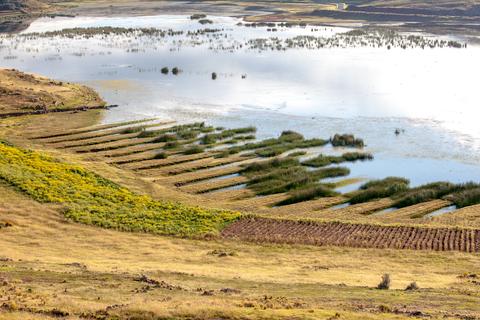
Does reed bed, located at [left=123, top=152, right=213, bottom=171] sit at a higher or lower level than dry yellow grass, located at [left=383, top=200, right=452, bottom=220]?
higher

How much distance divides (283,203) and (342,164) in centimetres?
939

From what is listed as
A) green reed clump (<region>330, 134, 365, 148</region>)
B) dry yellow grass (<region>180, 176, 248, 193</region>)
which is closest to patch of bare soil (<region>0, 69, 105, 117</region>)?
green reed clump (<region>330, 134, 365, 148</region>)

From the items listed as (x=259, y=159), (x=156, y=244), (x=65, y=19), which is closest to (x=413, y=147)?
(x=259, y=159)

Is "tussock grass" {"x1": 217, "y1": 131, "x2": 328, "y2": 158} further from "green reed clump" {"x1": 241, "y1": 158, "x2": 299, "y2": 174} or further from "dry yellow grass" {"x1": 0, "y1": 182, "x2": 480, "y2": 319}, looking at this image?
"dry yellow grass" {"x1": 0, "y1": 182, "x2": 480, "y2": 319}

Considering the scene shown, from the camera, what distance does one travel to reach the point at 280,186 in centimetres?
4478

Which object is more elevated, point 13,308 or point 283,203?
point 13,308

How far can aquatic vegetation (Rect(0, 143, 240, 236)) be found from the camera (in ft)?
121

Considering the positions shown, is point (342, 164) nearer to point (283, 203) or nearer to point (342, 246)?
point (283, 203)

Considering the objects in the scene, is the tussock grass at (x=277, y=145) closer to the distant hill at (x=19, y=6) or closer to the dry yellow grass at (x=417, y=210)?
the dry yellow grass at (x=417, y=210)

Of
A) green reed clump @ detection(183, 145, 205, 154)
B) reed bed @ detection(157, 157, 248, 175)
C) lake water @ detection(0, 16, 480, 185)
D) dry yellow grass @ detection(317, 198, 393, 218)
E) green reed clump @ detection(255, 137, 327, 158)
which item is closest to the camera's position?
dry yellow grass @ detection(317, 198, 393, 218)

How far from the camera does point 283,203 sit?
139ft

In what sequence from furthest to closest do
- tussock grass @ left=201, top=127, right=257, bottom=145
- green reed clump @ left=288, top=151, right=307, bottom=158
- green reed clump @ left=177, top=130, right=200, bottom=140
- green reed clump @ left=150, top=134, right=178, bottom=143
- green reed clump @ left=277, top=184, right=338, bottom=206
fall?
1. green reed clump @ left=177, top=130, right=200, bottom=140
2. green reed clump @ left=150, top=134, right=178, bottom=143
3. tussock grass @ left=201, top=127, right=257, bottom=145
4. green reed clump @ left=288, top=151, right=307, bottom=158
5. green reed clump @ left=277, top=184, right=338, bottom=206

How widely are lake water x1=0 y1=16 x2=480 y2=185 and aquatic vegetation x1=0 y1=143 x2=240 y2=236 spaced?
14.5 metres

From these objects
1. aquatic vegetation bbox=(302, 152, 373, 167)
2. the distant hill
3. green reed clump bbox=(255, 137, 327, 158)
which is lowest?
aquatic vegetation bbox=(302, 152, 373, 167)
